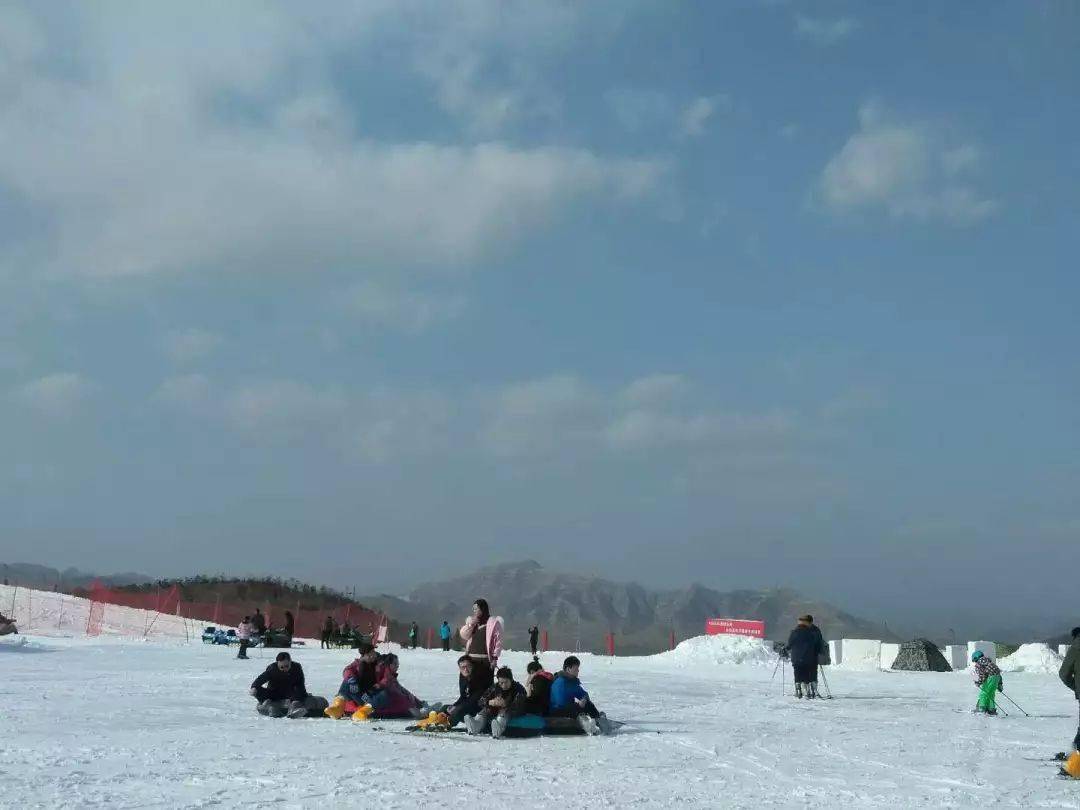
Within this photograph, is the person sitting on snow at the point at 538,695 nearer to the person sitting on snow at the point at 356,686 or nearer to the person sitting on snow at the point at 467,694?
the person sitting on snow at the point at 467,694

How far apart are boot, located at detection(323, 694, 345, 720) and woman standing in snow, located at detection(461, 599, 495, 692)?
183cm

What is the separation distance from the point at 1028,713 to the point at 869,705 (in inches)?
109

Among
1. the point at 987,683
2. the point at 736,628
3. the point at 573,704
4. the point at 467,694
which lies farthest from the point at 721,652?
the point at 467,694

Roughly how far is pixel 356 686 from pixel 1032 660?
33329mm

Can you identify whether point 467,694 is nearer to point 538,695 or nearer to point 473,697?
point 473,697

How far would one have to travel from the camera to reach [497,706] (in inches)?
507

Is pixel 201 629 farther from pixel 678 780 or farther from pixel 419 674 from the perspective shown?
pixel 678 780

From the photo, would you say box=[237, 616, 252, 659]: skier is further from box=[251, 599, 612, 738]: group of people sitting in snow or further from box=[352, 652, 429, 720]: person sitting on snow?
box=[352, 652, 429, 720]: person sitting on snow

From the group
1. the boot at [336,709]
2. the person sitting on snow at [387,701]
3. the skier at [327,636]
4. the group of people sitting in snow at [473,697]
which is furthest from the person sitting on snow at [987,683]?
the skier at [327,636]

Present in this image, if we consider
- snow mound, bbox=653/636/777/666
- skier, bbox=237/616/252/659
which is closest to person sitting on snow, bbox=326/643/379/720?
skier, bbox=237/616/252/659

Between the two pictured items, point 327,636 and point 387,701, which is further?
point 327,636

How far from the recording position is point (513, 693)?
513 inches

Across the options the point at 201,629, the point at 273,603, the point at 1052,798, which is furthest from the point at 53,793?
the point at 273,603

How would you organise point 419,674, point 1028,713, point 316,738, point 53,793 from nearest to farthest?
1. point 53,793
2. point 316,738
3. point 1028,713
4. point 419,674
